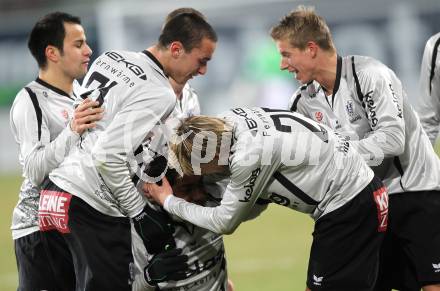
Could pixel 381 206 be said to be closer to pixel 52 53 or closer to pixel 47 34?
pixel 52 53

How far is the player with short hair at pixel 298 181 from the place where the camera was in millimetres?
4160

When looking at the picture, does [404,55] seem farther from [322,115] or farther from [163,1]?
[322,115]

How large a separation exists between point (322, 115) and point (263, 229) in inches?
204

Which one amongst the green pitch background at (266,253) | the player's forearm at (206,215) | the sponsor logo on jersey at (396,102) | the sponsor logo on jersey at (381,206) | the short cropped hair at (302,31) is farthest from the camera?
the green pitch background at (266,253)

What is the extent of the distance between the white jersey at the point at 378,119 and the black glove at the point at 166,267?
1.20 metres

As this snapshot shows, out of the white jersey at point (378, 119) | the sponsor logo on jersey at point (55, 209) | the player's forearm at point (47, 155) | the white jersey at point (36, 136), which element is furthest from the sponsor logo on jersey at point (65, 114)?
the white jersey at point (378, 119)

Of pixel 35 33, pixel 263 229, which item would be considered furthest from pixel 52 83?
pixel 263 229

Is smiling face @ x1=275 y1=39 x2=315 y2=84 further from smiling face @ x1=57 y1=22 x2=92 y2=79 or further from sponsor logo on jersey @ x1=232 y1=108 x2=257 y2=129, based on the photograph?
smiling face @ x1=57 y1=22 x2=92 y2=79

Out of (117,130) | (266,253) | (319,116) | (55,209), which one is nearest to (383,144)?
(319,116)

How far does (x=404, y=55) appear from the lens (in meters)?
14.4

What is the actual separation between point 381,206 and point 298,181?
511mm

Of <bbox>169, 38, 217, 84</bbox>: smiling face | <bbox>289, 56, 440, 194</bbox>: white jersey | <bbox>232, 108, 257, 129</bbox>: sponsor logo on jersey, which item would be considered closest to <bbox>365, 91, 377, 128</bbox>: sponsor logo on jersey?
<bbox>289, 56, 440, 194</bbox>: white jersey

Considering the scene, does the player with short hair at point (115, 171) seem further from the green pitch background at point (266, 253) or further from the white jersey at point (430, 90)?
the green pitch background at point (266, 253)

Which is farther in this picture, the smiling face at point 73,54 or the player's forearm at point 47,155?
the smiling face at point 73,54
